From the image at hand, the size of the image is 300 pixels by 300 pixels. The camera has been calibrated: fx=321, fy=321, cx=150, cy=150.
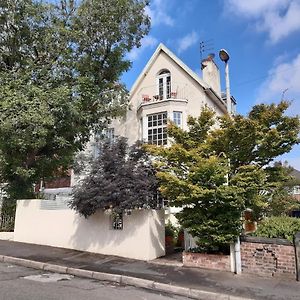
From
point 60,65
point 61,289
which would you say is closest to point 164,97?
point 60,65

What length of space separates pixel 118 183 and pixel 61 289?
3.99m

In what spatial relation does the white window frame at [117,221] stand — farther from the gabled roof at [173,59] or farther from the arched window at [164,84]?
the gabled roof at [173,59]

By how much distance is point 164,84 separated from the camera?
71.3ft

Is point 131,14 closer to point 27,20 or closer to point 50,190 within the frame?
point 27,20

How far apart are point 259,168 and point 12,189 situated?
12075 millimetres

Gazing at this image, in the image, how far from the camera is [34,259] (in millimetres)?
10664

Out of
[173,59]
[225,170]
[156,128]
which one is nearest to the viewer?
[225,170]

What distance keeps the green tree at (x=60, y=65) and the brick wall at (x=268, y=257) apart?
961 centimetres

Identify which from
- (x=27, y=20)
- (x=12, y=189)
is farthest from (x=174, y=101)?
(x=12, y=189)

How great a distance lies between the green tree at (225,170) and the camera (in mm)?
8969

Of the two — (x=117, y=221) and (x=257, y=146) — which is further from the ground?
(x=257, y=146)

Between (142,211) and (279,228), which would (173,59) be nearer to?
(142,211)

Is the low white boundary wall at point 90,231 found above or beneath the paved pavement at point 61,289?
above

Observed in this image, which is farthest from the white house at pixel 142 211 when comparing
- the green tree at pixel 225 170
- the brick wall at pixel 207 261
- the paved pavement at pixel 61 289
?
the paved pavement at pixel 61 289
